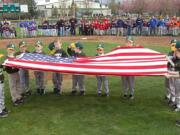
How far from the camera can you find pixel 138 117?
25.1ft

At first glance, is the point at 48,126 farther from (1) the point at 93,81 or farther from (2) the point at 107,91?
(1) the point at 93,81

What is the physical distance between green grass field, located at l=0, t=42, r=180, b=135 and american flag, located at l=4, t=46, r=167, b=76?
39.5 inches

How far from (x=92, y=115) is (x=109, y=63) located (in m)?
1.21

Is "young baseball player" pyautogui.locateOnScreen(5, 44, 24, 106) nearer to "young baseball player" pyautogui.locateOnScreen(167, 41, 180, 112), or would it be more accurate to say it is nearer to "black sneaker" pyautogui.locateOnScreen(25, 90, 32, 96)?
"black sneaker" pyautogui.locateOnScreen(25, 90, 32, 96)

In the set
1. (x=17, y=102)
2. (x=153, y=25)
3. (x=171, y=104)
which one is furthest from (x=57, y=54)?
(x=153, y=25)

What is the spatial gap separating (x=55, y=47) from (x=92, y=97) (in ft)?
5.53

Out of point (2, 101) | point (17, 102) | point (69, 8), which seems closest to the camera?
point (2, 101)

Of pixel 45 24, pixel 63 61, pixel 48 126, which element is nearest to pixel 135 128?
pixel 48 126

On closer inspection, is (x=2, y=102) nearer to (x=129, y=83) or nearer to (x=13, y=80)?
(x=13, y=80)

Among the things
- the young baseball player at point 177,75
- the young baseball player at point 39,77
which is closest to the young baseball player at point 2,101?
the young baseball player at point 39,77

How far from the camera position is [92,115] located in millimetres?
7875

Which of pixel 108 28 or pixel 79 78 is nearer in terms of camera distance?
pixel 79 78

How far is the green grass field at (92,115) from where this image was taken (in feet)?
23.0

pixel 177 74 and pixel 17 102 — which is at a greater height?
pixel 177 74
